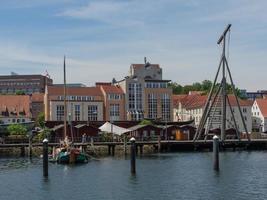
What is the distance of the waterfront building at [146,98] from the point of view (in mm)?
158500

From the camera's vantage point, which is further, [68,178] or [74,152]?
[74,152]

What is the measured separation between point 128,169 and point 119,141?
126 feet

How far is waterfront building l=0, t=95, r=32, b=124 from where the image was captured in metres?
168

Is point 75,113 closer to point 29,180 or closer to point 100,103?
point 100,103

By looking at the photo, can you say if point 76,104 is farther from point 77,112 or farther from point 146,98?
point 146,98

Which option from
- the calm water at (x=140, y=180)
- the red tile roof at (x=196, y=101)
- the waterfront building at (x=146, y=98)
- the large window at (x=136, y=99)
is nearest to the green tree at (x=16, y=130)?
the waterfront building at (x=146, y=98)

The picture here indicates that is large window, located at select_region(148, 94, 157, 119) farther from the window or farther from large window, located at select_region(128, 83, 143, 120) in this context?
the window

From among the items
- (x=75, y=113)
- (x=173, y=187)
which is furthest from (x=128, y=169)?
(x=75, y=113)

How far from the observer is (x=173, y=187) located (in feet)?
187

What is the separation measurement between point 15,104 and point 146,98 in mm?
40526

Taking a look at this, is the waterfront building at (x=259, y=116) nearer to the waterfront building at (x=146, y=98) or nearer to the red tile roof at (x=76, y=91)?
the waterfront building at (x=146, y=98)

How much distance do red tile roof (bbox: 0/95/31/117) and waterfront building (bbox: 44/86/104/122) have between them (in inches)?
795

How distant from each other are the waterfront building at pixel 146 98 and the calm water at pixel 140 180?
7148 centimetres

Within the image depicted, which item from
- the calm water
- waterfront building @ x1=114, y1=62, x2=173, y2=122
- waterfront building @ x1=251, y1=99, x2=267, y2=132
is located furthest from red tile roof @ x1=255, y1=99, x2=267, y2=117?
the calm water
